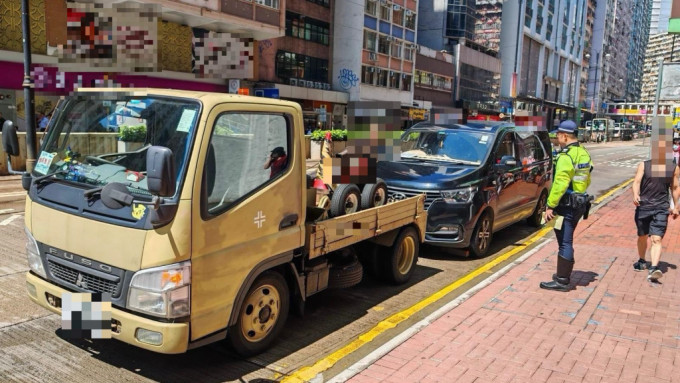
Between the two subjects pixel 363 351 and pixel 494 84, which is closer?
pixel 363 351

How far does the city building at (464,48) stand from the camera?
6266 centimetres

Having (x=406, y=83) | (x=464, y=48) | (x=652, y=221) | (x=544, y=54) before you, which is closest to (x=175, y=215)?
(x=652, y=221)

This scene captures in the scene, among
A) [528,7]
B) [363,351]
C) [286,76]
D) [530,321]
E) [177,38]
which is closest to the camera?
[363,351]

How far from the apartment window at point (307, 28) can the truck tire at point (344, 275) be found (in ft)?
114

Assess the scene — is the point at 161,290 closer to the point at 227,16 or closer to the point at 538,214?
the point at 538,214

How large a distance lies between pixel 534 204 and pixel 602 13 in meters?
127

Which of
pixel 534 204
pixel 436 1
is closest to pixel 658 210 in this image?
pixel 534 204

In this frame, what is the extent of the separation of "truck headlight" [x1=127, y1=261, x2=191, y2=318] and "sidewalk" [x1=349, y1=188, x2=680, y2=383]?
1.44 metres

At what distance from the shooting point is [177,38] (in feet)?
86.6

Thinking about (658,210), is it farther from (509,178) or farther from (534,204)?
(534,204)

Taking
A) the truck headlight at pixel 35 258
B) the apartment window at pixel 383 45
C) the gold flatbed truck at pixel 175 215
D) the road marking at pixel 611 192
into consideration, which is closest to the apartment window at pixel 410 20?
the apartment window at pixel 383 45

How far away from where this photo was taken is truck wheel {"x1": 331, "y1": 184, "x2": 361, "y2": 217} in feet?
16.6

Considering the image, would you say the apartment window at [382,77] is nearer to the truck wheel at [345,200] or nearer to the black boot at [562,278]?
the black boot at [562,278]

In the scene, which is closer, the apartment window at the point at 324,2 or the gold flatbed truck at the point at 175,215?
the gold flatbed truck at the point at 175,215
